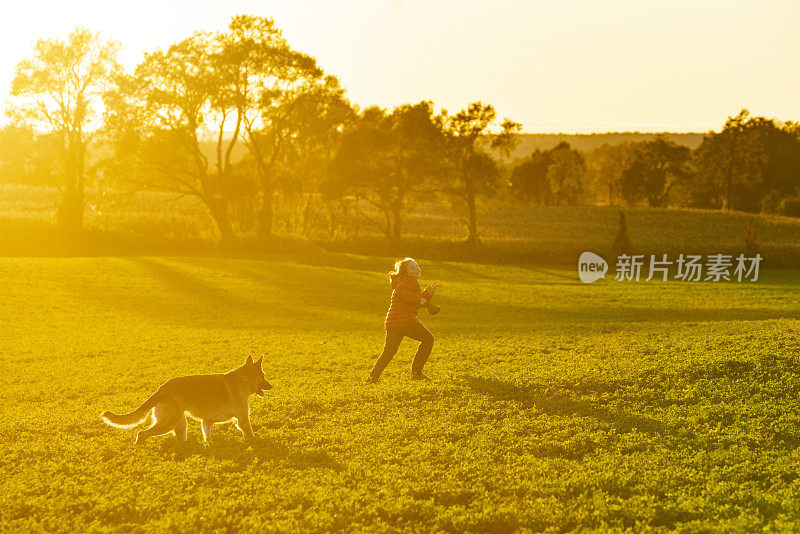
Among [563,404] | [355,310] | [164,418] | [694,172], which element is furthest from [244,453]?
[694,172]

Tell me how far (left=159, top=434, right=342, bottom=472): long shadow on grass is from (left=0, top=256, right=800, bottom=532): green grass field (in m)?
0.04

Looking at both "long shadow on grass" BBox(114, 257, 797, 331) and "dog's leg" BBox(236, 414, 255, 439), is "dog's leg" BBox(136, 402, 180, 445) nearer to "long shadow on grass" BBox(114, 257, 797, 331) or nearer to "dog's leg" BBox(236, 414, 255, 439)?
"dog's leg" BBox(236, 414, 255, 439)

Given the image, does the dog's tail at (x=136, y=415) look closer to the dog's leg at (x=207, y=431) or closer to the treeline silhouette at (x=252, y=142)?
the dog's leg at (x=207, y=431)

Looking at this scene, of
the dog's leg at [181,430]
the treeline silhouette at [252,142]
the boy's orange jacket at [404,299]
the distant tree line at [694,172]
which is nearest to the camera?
the dog's leg at [181,430]

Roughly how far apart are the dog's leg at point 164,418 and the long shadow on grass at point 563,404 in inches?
229

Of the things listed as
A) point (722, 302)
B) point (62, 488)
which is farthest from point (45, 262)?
point (62, 488)

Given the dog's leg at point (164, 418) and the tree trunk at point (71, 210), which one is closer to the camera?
the dog's leg at point (164, 418)

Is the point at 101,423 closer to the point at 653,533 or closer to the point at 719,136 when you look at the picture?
the point at 653,533

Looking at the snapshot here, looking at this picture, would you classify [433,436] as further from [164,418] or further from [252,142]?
[252,142]

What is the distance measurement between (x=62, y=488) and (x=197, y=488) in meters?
1.80

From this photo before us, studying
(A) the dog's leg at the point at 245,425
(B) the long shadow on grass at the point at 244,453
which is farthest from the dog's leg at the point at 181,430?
(A) the dog's leg at the point at 245,425

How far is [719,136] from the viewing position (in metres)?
124

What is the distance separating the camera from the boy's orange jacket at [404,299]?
14.8 m

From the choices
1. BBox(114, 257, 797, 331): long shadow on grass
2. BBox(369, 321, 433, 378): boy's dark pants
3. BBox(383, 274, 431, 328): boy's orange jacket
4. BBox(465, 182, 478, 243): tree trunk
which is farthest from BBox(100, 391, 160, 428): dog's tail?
BBox(465, 182, 478, 243): tree trunk
